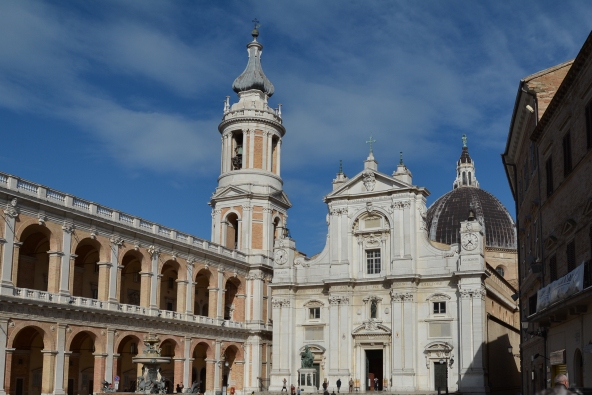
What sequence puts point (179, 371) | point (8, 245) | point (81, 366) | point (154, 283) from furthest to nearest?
point (179, 371)
point (154, 283)
point (81, 366)
point (8, 245)

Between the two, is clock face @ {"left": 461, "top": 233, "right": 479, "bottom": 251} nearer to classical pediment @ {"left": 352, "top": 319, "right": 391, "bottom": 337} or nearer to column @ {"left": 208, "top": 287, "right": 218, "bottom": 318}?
classical pediment @ {"left": 352, "top": 319, "right": 391, "bottom": 337}

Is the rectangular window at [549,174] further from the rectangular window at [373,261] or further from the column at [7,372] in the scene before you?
the rectangular window at [373,261]

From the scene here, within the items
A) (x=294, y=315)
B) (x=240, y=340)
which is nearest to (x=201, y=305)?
(x=240, y=340)

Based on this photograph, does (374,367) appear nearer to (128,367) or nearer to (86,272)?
(128,367)

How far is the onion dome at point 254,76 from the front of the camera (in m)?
65.7

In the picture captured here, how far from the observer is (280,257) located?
58688mm

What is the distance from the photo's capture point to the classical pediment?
2121 inches

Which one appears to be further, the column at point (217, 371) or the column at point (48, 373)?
the column at point (217, 371)

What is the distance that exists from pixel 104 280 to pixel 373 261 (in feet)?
66.0

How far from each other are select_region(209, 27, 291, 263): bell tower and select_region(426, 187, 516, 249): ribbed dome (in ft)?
66.0

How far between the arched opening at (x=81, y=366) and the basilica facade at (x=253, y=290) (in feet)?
0.31

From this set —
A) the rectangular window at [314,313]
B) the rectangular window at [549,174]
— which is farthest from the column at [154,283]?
the rectangular window at [549,174]

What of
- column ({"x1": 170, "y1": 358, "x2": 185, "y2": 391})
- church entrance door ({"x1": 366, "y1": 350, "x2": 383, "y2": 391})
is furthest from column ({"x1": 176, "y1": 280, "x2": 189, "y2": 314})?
church entrance door ({"x1": 366, "y1": 350, "x2": 383, "y2": 391})

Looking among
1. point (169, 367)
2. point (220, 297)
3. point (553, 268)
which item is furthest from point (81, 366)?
point (553, 268)
